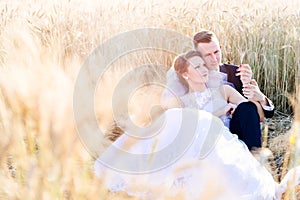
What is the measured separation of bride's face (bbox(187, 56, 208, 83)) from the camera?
2.98 metres

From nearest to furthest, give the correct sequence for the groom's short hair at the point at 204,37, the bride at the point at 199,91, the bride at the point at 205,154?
the bride at the point at 205,154 < the bride at the point at 199,91 < the groom's short hair at the point at 204,37

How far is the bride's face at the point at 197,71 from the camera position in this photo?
2.98 metres

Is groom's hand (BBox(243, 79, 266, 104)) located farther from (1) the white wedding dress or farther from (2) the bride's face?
(1) the white wedding dress

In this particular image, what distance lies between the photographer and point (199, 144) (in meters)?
2.23

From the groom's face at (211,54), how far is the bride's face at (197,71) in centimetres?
7

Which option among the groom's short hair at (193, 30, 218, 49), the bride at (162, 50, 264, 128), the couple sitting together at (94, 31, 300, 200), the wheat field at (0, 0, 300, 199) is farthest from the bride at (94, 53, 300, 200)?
the groom's short hair at (193, 30, 218, 49)

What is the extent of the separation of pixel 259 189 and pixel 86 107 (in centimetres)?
135

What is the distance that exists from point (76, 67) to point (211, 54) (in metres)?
A: 1.81

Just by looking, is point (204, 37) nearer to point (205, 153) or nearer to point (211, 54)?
point (211, 54)

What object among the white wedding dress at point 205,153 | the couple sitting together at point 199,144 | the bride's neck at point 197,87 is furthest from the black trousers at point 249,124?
the white wedding dress at point 205,153

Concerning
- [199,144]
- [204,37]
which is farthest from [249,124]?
[199,144]

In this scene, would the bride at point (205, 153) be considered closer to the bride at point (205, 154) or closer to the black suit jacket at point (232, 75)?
the bride at point (205, 154)

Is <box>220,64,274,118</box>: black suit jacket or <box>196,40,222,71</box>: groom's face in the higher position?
<box>196,40,222,71</box>: groom's face

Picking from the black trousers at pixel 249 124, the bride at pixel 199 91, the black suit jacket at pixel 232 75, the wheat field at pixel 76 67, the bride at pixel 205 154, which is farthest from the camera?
the black suit jacket at pixel 232 75
